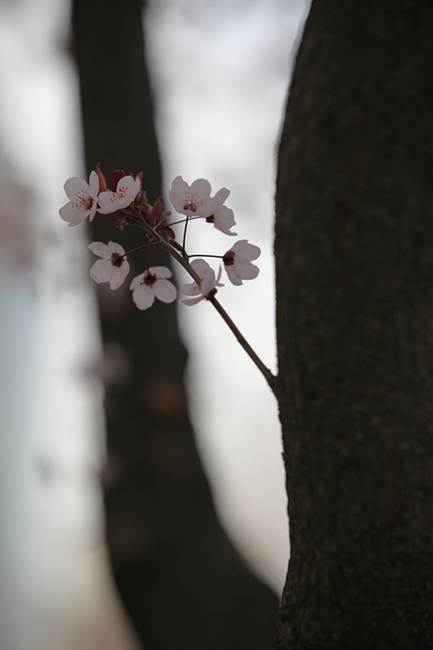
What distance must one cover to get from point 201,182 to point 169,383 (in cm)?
105

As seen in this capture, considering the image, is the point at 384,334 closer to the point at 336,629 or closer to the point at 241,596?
the point at 336,629

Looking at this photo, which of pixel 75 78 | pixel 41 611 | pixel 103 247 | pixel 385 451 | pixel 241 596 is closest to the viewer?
pixel 385 451

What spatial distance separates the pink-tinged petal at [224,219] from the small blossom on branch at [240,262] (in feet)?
0.07

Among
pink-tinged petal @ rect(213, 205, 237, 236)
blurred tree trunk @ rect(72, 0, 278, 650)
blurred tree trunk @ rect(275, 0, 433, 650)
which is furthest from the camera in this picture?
blurred tree trunk @ rect(72, 0, 278, 650)

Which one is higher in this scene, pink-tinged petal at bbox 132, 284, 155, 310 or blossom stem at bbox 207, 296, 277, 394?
pink-tinged petal at bbox 132, 284, 155, 310

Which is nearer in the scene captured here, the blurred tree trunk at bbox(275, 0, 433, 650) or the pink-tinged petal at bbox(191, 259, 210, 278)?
the blurred tree trunk at bbox(275, 0, 433, 650)

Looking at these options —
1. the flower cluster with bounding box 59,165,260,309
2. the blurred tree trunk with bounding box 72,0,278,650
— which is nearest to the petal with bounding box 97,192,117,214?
the flower cluster with bounding box 59,165,260,309

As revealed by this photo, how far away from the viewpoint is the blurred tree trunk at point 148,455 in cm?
137

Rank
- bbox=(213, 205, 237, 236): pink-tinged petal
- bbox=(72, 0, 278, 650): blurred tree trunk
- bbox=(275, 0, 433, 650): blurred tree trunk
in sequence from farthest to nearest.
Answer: bbox=(72, 0, 278, 650): blurred tree trunk, bbox=(213, 205, 237, 236): pink-tinged petal, bbox=(275, 0, 433, 650): blurred tree trunk

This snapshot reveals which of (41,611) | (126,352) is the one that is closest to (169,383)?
(126,352)

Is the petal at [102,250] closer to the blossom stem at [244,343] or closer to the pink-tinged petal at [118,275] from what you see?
the pink-tinged petal at [118,275]

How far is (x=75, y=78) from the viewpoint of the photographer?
5.05 feet

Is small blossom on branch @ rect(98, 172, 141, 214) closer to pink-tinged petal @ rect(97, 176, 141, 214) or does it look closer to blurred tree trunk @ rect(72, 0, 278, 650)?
pink-tinged petal @ rect(97, 176, 141, 214)

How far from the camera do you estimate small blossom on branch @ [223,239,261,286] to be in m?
0.47
